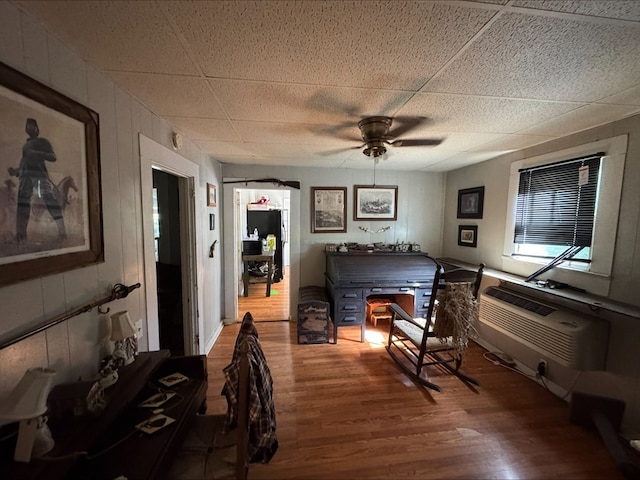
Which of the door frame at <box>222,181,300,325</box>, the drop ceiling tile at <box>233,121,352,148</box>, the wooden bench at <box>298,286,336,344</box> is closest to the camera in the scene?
the drop ceiling tile at <box>233,121,352,148</box>

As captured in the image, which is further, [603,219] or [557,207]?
[557,207]

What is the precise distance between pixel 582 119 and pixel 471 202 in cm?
150

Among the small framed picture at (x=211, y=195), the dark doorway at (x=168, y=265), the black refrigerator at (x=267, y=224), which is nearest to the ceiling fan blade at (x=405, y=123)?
the small framed picture at (x=211, y=195)

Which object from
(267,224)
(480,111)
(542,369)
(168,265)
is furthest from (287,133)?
(267,224)

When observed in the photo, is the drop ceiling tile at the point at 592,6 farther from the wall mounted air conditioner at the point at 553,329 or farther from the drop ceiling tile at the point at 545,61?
the wall mounted air conditioner at the point at 553,329

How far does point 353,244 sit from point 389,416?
2.12m

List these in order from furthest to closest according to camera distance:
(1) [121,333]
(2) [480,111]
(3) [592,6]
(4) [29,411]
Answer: (2) [480,111], (1) [121,333], (3) [592,6], (4) [29,411]

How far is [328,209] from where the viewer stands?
356 centimetres

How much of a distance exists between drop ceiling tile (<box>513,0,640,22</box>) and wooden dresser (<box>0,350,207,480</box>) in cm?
202

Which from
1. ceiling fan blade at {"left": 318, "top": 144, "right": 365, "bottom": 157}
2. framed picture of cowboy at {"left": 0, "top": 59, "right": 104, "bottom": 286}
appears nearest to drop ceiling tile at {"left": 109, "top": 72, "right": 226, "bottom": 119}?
framed picture of cowboy at {"left": 0, "top": 59, "right": 104, "bottom": 286}

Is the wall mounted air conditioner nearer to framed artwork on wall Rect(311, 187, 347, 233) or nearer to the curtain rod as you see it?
framed artwork on wall Rect(311, 187, 347, 233)

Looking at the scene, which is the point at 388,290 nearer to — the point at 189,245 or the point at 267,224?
the point at 189,245

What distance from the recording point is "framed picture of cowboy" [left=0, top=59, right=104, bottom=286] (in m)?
0.80

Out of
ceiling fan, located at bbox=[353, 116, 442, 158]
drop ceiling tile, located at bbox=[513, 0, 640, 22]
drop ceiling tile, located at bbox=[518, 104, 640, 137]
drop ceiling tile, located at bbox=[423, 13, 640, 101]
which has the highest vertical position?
drop ceiling tile, located at bbox=[518, 104, 640, 137]
